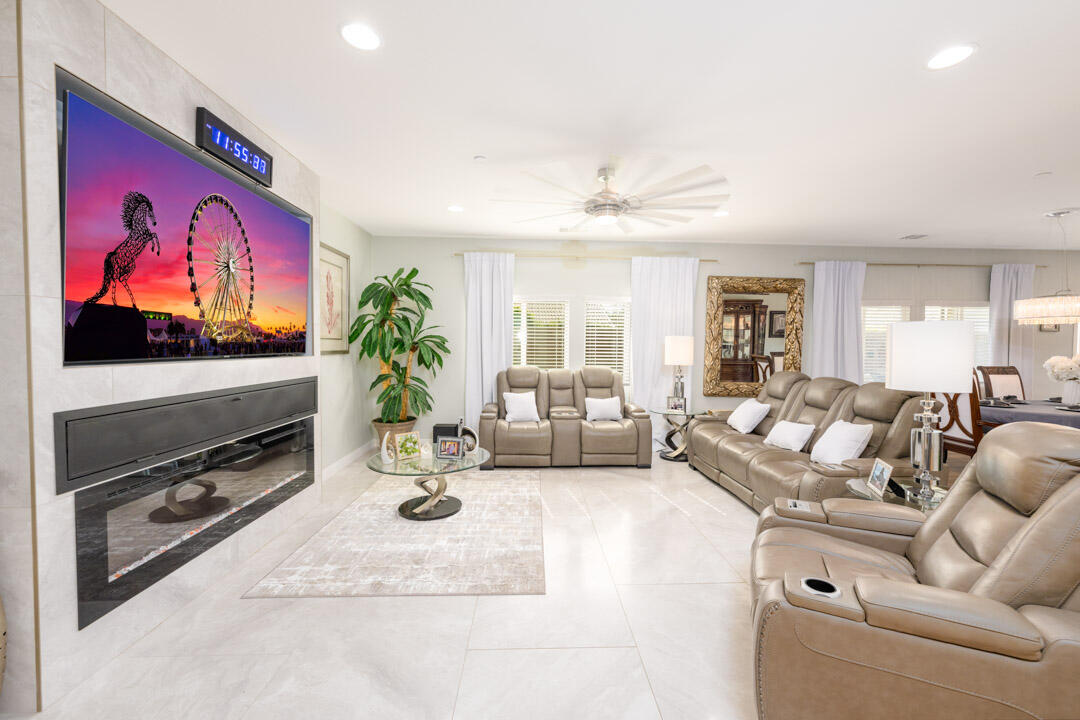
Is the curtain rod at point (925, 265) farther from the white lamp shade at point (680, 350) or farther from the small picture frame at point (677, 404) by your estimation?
the small picture frame at point (677, 404)

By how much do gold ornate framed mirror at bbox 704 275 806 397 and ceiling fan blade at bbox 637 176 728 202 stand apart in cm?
301

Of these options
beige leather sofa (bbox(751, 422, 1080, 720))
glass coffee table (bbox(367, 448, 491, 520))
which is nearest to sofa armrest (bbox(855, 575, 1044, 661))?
beige leather sofa (bbox(751, 422, 1080, 720))

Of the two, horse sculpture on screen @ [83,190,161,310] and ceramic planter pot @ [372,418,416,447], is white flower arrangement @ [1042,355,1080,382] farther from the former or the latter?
horse sculpture on screen @ [83,190,161,310]

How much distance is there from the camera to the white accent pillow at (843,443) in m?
3.20

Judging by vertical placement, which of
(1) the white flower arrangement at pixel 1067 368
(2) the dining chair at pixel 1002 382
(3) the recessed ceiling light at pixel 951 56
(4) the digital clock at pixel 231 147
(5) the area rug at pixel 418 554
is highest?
(3) the recessed ceiling light at pixel 951 56

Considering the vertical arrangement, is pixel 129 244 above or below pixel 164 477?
above

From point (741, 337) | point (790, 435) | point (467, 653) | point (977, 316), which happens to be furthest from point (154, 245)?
point (977, 316)

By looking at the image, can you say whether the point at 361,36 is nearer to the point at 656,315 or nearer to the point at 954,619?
the point at 954,619

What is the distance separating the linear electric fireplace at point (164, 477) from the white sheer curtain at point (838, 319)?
5.80 metres

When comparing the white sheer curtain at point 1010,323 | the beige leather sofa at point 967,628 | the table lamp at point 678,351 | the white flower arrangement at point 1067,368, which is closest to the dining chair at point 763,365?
the table lamp at point 678,351

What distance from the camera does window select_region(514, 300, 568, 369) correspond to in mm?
5715

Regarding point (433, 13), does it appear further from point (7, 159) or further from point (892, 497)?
point (892, 497)

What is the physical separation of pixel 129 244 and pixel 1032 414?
6146 millimetres

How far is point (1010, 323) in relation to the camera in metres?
5.63
